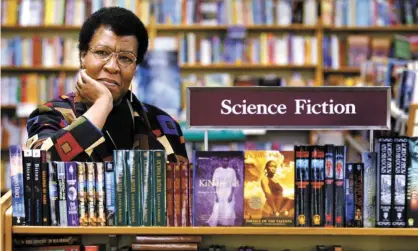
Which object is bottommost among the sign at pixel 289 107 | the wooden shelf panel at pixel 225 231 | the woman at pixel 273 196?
the wooden shelf panel at pixel 225 231

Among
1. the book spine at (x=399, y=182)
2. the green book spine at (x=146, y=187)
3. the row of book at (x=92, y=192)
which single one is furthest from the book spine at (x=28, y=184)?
the book spine at (x=399, y=182)

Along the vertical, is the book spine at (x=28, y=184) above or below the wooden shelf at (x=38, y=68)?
below

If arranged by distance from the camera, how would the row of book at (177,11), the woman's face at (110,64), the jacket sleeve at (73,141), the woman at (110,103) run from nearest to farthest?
the jacket sleeve at (73,141), the woman at (110,103), the woman's face at (110,64), the row of book at (177,11)

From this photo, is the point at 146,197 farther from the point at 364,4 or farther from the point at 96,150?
the point at 364,4

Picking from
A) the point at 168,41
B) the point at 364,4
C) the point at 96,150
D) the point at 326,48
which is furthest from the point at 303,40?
the point at 96,150

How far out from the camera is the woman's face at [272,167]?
209 cm

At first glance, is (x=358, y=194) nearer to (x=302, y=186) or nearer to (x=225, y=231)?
(x=302, y=186)

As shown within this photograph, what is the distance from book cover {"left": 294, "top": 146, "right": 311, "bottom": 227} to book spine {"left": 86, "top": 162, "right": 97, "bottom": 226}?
1.96ft

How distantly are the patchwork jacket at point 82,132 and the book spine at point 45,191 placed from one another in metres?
0.09

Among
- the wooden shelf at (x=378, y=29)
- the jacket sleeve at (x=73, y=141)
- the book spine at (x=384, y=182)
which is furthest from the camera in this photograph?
the wooden shelf at (x=378, y=29)

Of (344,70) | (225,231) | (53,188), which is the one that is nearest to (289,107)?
(225,231)

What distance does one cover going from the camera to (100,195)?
211 centimetres

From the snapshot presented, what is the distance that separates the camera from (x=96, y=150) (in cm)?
245

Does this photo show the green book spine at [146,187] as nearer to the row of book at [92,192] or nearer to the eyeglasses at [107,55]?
the row of book at [92,192]
